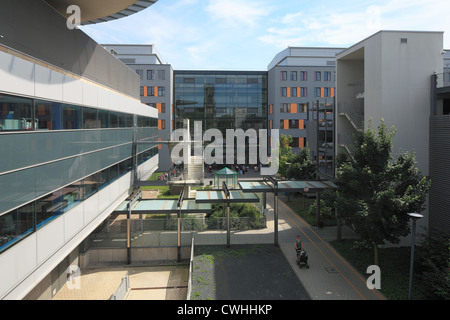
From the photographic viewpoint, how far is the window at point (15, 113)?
831cm

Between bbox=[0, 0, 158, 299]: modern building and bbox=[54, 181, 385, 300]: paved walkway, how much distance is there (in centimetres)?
181

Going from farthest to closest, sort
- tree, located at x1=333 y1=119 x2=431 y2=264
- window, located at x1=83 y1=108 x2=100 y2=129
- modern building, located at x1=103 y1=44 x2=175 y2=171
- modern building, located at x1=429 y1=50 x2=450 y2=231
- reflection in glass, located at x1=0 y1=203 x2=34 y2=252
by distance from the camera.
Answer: modern building, located at x1=103 y1=44 x2=175 y2=171
modern building, located at x1=429 y1=50 x2=450 y2=231
window, located at x1=83 y1=108 x2=100 y2=129
tree, located at x1=333 y1=119 x2=431 y2=264
reflection in glass, located at x1=0 y1=203 x2=34 y2=252

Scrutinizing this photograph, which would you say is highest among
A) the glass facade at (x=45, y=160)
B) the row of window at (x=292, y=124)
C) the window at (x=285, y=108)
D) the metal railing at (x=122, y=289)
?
the window at (x=285, y=108)

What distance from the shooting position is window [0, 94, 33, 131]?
327 inches

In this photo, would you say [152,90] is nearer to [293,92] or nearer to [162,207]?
[293,92]

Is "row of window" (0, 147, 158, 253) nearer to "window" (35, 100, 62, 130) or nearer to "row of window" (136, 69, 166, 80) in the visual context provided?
"window" (35, 100, 62, 130)

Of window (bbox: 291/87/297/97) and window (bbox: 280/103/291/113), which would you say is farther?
window (bbox: 291/87/297/97)

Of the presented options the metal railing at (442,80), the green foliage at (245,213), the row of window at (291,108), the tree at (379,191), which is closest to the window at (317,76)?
the row of window at (291,108)

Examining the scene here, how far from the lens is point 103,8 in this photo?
60.6 ft

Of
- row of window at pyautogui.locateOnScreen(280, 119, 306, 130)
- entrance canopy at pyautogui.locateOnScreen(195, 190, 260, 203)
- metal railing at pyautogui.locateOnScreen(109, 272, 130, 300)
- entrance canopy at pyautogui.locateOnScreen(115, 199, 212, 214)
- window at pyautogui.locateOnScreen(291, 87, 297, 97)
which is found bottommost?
metal railing at pyautogui.locateOnScreen(109, 272, 130, 300)

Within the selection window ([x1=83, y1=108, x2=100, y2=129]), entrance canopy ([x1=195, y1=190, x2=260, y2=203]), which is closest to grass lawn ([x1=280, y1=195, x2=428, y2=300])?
entrance canopy ([x1=195, y1=190, x2=260, y2=203])

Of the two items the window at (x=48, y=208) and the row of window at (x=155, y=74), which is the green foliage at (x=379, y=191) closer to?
the window at (x=48, y=208)

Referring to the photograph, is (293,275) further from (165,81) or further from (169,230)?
(165,81)

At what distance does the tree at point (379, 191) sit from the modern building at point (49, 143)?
10950 millimetres
